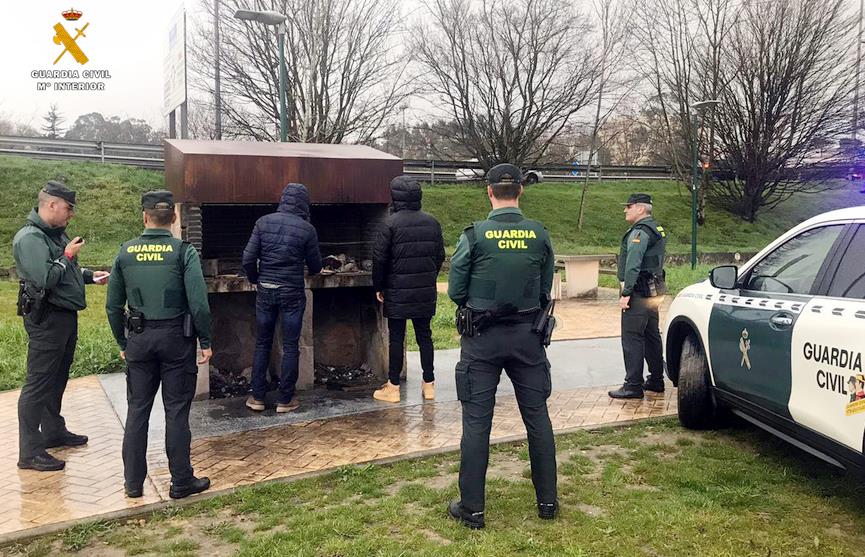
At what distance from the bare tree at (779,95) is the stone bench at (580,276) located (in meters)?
17.1

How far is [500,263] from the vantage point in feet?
12.3

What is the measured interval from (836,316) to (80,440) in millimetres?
4964

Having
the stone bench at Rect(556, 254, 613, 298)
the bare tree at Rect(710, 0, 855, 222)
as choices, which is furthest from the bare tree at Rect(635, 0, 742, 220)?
Result: the stone bench at Rect(556, 254, 613, 298)

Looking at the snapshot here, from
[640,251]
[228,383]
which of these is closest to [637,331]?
[640,251]

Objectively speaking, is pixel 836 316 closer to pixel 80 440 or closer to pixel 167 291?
pixel 167 291

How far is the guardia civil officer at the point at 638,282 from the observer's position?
612cm

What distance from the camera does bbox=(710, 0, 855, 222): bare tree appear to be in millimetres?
25750

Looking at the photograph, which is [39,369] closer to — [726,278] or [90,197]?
[726,278]

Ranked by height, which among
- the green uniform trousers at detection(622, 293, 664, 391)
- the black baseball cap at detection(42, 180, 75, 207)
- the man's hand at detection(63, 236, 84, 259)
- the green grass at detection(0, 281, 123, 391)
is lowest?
the green grass at detection(0, 281, 123, 391)

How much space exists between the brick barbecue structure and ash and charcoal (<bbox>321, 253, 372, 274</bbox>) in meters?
0.04

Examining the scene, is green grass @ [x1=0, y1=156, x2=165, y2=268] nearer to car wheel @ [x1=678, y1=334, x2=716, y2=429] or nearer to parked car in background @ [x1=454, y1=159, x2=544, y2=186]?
parked car in background @ [x1=454, y1=159, x2=544, y2=186]

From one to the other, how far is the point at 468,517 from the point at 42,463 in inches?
114

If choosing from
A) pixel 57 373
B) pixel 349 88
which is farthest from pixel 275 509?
pixel 349 88

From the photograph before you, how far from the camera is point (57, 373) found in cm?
479
